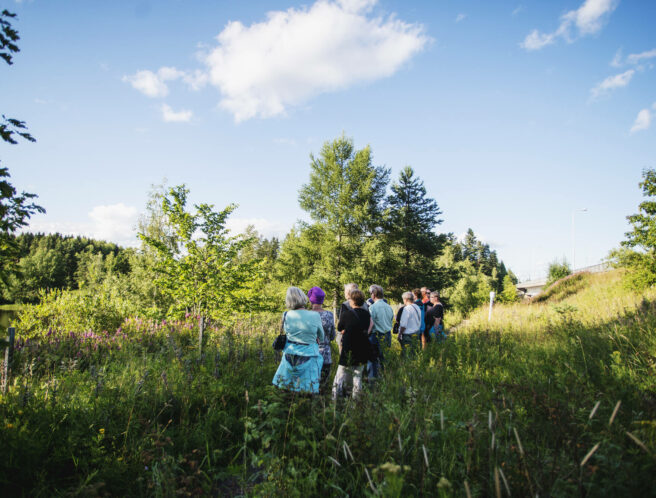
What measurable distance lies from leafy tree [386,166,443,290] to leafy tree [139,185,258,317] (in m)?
14.3

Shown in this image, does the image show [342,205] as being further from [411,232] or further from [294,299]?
[294,299]

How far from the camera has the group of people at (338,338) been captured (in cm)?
347

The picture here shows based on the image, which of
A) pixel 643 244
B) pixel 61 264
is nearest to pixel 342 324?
pixel 643 244

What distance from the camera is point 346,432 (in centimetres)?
256

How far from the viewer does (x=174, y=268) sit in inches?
243

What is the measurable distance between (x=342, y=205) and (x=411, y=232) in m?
6.39

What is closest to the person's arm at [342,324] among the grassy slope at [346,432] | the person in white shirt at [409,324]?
the grassy slope at [346,432]

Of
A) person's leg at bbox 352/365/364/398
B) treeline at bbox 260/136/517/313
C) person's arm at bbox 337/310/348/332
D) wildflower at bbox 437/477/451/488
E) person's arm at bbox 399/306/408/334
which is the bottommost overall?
person's leg at bbox 352/365/364/398

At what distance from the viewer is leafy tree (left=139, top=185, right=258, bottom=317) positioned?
6184 mm

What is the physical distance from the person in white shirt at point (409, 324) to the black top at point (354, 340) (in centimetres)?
208

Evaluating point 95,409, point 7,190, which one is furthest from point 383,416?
point 7,190

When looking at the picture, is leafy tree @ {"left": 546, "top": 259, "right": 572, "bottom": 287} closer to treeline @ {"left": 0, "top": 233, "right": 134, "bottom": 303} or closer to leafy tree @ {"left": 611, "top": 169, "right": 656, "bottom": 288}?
leafy tree @ {"left": 611, "top": 169, "right": 656, "bottom": 288}

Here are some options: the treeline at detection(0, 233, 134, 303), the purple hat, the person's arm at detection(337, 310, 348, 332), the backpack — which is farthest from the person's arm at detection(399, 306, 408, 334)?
the treeline at detection(0, 233, 134, 303)

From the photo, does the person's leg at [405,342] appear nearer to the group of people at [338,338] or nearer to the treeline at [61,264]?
the group of people at [338,338]
